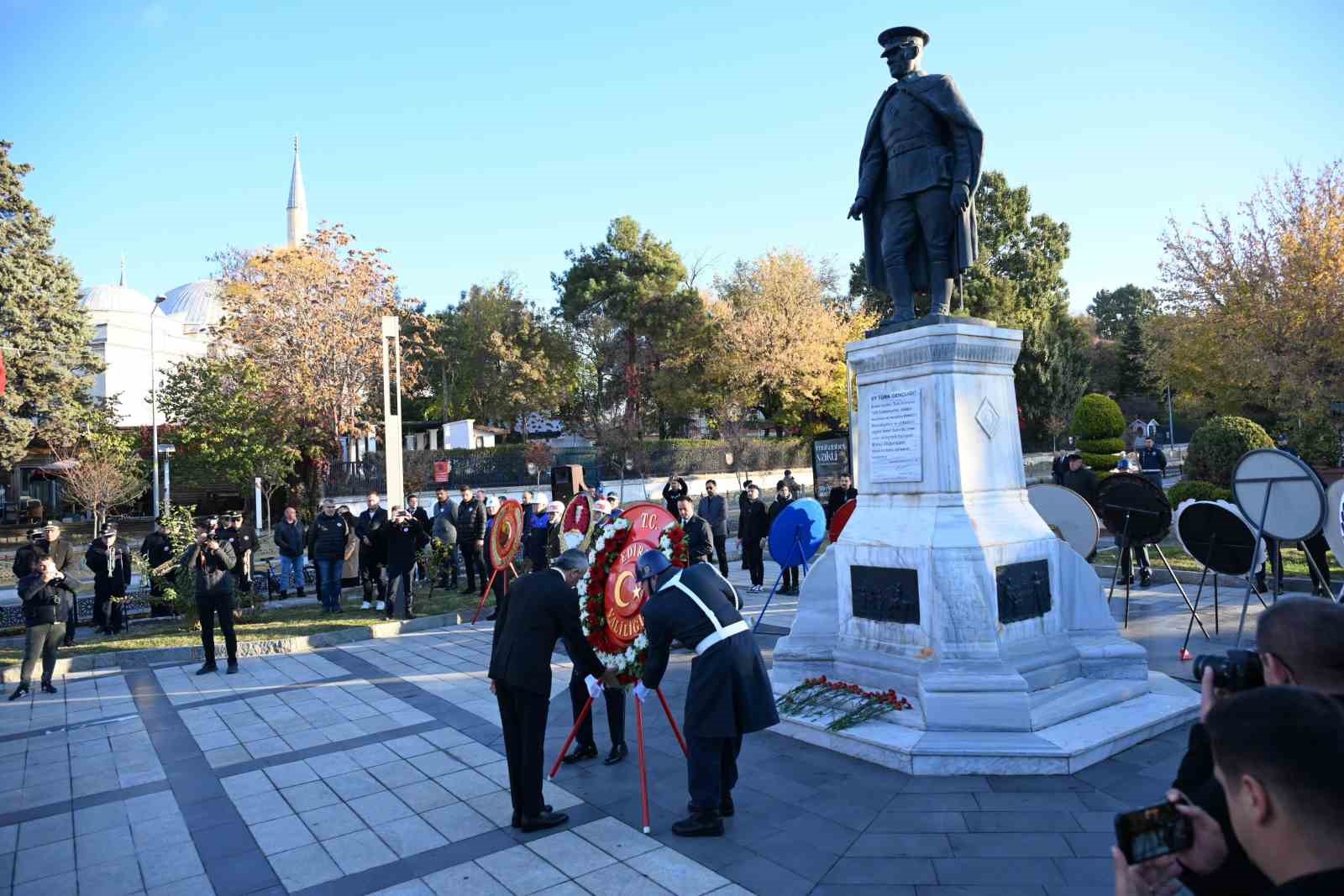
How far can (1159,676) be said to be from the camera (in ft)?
23.8

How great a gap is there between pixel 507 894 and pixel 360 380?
2882 centimetres

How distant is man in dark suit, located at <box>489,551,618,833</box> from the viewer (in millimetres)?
5141

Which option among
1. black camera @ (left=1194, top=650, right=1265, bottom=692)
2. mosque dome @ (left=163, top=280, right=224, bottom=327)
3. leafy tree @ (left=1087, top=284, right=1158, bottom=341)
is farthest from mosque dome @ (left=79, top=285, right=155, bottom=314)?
leafy tree @ (left=1087, top=284, right=1158, bottom=341)

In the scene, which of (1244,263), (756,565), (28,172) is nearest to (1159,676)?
(756,565)

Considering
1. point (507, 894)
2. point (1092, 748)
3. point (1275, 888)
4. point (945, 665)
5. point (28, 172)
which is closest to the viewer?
point (1275, 888)

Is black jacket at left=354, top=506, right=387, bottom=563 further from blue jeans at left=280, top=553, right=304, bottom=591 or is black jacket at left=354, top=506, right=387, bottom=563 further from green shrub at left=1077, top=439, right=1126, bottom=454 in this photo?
green shrub at left=1077, top=439, right=1126, bottom=454

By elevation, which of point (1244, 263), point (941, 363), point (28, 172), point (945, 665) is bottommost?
point (945, 665)

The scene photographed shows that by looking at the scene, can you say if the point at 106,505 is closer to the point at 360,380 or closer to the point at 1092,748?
the point at 360,380

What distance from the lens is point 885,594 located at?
6.63 m

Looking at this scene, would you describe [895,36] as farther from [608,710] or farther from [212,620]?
[212,620]

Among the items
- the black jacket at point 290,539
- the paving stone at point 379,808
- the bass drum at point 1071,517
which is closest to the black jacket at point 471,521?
the black jacket at point 290,539

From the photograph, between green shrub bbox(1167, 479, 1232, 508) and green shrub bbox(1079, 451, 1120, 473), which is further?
green shrub bbox(1079, 451, 1120, 473)

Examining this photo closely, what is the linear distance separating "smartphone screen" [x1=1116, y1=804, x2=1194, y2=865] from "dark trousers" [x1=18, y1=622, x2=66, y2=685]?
36.2 feet

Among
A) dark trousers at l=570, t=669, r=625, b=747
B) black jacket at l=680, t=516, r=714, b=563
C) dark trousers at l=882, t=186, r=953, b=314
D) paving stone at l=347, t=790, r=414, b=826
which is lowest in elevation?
paving stone at l=347, t=790, r=414, b=826
